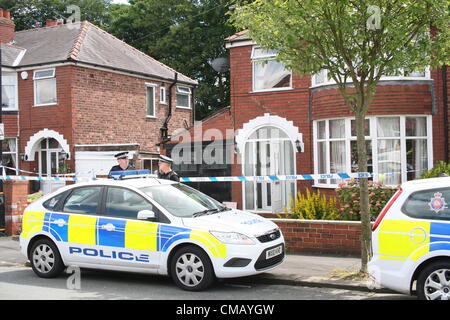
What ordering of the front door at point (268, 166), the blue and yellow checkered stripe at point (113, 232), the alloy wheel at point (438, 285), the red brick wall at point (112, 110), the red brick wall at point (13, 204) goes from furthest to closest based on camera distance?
1. the red brick wall at point (112, 110)
2. the front door at point (268, 166)
3. the red brick wall at point (13, 204)
4. the blue and yellow checkered stripe at point (113, 232)
5. the alloy wheel at point (438, 285)

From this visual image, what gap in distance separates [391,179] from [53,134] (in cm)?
1345

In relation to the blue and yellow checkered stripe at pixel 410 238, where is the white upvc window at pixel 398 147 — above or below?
above

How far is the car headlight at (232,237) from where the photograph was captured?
23.8 feet

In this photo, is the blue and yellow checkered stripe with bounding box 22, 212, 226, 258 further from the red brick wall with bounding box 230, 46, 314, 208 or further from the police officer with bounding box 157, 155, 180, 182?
the red brick wall with bounding box 230, 46, 314, 208

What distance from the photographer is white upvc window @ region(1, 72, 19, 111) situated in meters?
22.3

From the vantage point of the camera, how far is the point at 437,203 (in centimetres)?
615

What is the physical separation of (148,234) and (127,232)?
1.15ft

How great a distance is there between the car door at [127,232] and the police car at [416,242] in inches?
118

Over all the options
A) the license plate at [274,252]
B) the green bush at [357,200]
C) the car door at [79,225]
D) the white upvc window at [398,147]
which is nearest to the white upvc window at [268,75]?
the white upvc window at [398,147]

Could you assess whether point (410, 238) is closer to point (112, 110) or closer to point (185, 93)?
point (112, 110)

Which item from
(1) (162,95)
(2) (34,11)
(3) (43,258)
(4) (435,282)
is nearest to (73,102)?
(1) (162,95)

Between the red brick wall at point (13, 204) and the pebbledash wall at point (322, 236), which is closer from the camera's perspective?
the pebbledash wall at point (322, 236)

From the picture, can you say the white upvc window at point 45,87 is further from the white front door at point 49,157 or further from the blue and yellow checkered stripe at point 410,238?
the blue and yellow checkered stripe at point 410,238
